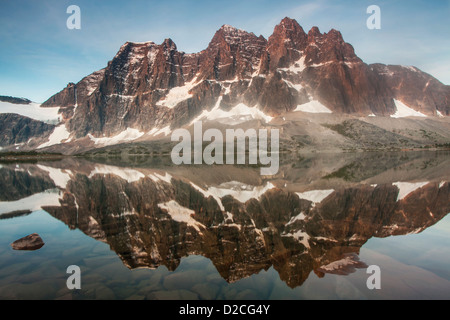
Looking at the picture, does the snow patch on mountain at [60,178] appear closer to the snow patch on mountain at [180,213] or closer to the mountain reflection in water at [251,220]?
the mountain reflection in water at [251,220]

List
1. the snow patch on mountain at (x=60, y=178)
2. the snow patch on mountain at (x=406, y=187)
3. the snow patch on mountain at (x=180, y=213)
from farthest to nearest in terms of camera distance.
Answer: the snow patch on mountain at (x=60, y=178) → the snow patch on mountain at (x=406, y=187) → the snow patch on mountain at (x=180, y=213)

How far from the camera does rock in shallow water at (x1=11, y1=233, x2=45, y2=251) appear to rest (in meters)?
16.4

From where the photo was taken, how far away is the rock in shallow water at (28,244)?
16.4 metres

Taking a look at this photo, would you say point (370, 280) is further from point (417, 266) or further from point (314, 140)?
point (314, 140)

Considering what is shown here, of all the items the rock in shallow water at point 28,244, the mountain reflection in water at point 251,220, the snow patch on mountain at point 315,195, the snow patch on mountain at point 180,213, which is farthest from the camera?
the snow patch on mountain at point 315,195

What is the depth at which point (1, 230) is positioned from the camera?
67.9ft

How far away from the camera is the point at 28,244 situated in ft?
54.4

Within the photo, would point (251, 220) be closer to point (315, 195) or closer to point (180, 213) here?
point (180, 213)

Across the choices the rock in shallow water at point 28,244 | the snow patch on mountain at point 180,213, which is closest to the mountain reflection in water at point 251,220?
the snow patch on mountain at point 180,213

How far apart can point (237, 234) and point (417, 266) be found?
926 cm

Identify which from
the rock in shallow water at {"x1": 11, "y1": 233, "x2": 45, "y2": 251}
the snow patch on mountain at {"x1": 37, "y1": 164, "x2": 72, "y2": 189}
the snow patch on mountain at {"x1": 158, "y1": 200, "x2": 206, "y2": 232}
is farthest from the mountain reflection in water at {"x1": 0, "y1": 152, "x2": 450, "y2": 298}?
the snow patch on mountain at {"x1": 37, "y1": 164, "x2": 72, "y2": 189}

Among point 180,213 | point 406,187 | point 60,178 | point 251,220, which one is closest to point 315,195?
point 406,187
